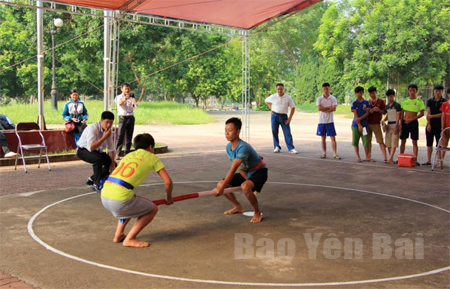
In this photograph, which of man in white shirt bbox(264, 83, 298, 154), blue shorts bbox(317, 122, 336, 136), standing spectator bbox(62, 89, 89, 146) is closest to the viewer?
standing spectator bbox(62, 89, 89, 146)

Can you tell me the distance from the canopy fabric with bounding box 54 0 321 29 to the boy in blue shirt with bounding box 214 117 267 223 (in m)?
6.36

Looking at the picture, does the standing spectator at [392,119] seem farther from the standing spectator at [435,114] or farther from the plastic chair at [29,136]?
the plastic chair at [29,136]

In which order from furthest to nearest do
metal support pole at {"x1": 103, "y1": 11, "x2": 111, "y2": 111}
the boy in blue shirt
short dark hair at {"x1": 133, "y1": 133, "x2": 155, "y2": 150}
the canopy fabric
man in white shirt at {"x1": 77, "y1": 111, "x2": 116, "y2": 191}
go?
metal support pole at {"x1": 103, "y1": 11, "x2": 111, "y2": 111}
the canopy fabric
man in white shirt at {"x1": 77, "y1": 111, "x2": 116, "y2": 191}
the boy in blue shirt
short dark hair at {"x1": 133, "y1": 133, "x2": 155, "y2": 150}

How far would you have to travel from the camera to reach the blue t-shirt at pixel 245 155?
6152 millimetres

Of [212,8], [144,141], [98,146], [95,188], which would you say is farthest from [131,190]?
[212,8]

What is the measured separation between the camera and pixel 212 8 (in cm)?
1266

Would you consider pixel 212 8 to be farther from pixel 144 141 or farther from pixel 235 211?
pixel 144 141

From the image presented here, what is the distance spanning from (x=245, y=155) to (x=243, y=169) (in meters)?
0.40

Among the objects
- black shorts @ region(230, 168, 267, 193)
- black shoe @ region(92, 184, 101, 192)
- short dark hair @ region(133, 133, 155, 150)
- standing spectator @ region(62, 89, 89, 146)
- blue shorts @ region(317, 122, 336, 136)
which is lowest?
black shoe @ region(92, 184, 101, 192)

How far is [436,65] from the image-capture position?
36.2 metres

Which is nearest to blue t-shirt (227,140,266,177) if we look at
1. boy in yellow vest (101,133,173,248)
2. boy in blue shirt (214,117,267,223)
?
boy in blue shirt (214,117,267,223)

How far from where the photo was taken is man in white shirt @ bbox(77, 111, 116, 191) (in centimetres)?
815

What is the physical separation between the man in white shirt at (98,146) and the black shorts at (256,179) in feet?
9.08

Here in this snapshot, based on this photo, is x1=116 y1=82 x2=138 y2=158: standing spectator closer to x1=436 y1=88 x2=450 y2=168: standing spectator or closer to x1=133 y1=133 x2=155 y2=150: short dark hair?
x1=133 y1=133 x2=155 y2=150: short dark hair
